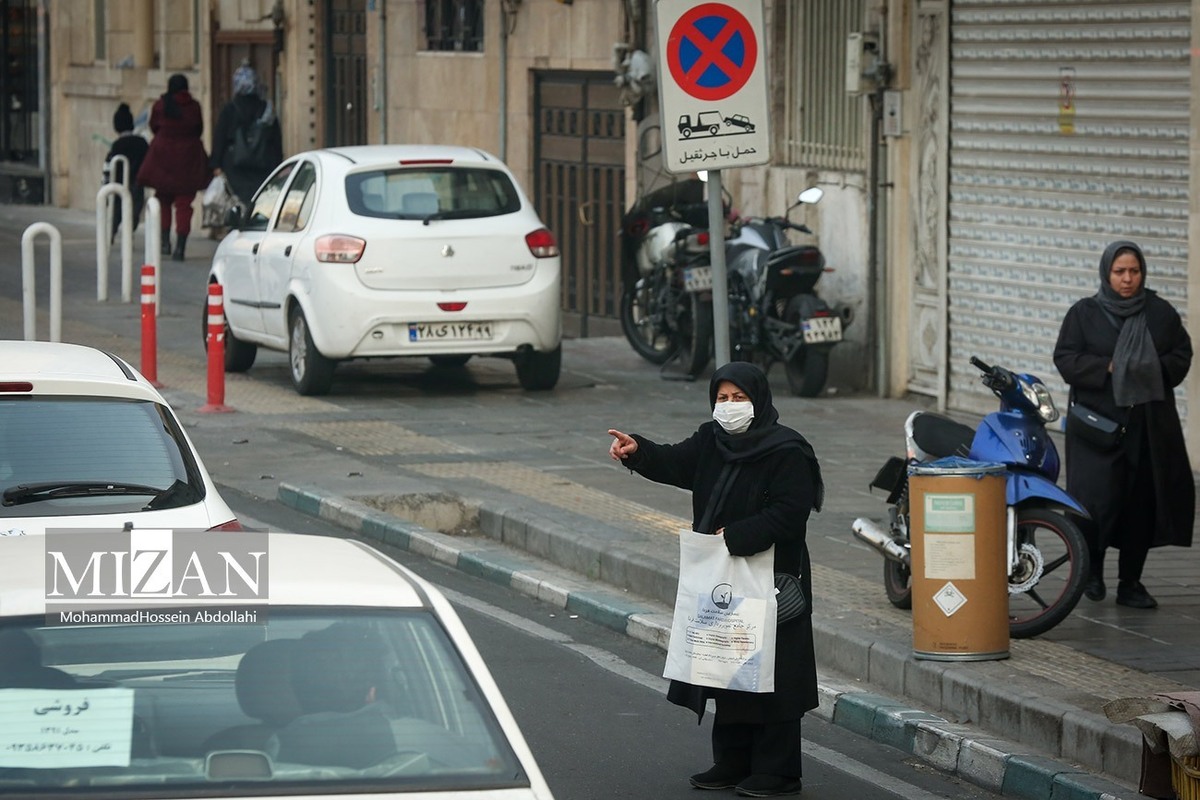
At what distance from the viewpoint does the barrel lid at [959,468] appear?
26.2 feet

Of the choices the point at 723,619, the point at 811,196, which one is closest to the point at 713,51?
the point at 723,619

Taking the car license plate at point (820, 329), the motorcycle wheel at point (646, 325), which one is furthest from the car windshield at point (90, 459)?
the motorcycle wheel at point (646, 325)

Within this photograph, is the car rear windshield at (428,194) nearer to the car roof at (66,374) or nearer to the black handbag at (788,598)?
the car roof at (66,374)

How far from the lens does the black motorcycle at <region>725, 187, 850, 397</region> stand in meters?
15.5

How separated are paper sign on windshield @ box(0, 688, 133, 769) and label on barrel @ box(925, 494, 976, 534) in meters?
4.42

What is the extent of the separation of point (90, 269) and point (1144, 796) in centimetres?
1991

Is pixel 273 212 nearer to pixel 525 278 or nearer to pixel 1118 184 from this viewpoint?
pixel 525 278

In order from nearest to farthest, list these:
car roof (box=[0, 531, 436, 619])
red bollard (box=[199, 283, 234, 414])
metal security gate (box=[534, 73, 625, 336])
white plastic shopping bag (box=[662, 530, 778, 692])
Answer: car roof (box=[0, 531, 436, 619]), white plastic shopping bag (box=[662, 530, 778, 692]), red bollard (box=[199, 283, 234, 414]), metal security gate (box=[534, 73, 625, 336])

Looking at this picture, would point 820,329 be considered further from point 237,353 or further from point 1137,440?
point 1137,440

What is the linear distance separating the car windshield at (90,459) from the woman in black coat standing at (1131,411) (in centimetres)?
391

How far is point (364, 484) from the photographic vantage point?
12.2 m

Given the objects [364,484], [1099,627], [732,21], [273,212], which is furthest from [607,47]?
[1099,627]

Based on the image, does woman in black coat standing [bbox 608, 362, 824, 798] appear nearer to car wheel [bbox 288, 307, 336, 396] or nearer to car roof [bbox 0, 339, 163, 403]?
car roof [bbox 0, 339, 163, 403]

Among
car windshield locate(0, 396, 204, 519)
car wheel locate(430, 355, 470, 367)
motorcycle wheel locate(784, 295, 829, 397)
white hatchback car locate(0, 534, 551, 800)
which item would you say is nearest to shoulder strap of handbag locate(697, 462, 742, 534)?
car windshield locate(0, 396, 204, 519)
